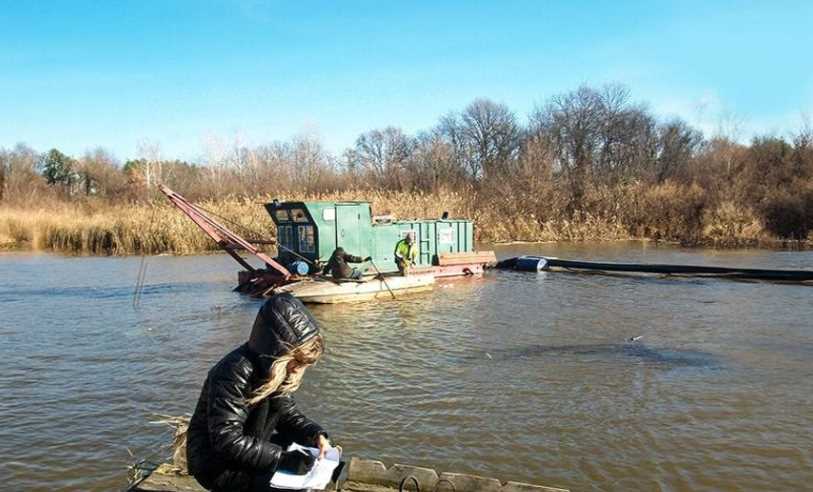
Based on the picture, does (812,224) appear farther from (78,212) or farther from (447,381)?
Answer: (78,212)

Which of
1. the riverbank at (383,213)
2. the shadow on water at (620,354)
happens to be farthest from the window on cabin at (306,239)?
the shadow on water at (620,354)

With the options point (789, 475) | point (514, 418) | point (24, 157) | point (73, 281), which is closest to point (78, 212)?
point (73, 281)

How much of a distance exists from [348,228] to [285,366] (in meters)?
14.2

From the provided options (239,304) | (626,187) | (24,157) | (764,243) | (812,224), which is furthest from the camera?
(24,157)

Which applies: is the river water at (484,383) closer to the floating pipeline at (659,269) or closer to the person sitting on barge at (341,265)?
the person sitting on barge at (341,265)

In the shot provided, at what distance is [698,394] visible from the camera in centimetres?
816

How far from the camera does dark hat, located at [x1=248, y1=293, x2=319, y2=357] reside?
3178 mm

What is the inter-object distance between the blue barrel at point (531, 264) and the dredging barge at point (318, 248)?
4907 millimetres

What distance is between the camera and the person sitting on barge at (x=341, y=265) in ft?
52.2

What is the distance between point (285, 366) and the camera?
326cm

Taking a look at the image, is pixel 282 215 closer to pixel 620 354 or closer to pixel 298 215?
pixel 298 215

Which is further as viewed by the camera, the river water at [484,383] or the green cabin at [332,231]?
the green cabin at [332,231]

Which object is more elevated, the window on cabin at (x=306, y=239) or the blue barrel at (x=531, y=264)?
the window on cabin at (x=306, y=239)

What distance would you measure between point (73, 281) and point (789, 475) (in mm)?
20310
